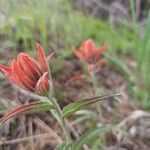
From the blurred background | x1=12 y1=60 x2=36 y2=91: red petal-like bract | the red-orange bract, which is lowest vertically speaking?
the blurred background

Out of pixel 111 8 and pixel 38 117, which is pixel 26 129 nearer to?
pixel 38 117

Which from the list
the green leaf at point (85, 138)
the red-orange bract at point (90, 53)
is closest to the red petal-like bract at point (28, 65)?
the green leaf at point (85, 138)

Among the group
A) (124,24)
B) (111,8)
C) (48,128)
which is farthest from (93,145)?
(111,8)

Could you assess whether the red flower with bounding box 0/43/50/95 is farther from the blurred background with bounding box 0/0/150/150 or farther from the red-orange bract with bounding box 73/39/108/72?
the red-orange bract with bounding box 73/39/108/72

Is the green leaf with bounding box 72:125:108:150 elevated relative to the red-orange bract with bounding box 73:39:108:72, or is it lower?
lower

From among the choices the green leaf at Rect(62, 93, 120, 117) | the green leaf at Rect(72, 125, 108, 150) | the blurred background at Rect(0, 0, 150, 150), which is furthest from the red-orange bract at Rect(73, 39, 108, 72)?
the green leaf at Rect(62, 93, 120, 117)

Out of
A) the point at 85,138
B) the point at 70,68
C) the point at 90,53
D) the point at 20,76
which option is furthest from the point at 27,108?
the point at 70,68

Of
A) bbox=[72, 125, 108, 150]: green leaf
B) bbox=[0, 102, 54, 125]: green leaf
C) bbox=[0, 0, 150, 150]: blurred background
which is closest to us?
bbox=[0, 102, 54, 125]: green leaf

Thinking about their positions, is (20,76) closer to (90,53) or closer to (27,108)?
(27,108)
